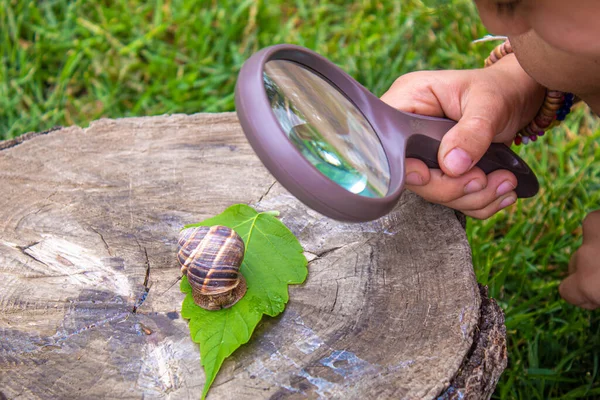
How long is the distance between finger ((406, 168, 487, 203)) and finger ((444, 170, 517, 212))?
0.09 ft

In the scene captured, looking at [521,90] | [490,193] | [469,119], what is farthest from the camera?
[521,90]

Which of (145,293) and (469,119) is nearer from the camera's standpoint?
(145,293)

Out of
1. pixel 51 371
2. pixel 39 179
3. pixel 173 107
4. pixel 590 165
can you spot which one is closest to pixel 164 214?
pixel 39 179

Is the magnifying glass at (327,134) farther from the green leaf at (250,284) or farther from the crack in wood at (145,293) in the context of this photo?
the crack in wood at (145,293)

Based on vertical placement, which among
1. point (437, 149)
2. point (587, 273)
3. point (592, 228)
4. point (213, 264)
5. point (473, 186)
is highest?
point (437, 149)

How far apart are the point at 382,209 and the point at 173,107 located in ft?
6.68

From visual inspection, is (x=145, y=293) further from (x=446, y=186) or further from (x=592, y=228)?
(x=592, y=228)

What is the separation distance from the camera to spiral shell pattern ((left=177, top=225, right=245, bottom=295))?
4.82ft

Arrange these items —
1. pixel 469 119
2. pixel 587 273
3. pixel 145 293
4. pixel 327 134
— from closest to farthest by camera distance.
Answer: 1. pixel 327 134
2. pixel 145 293
3. pixel 469 119
4. pixel 587 273

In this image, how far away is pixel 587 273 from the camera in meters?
2.06

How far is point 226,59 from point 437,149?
2045 mm

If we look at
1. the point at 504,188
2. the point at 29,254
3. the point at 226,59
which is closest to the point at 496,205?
the point at 504,188

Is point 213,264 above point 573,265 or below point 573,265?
above

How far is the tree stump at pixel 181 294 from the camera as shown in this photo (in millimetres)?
1345
